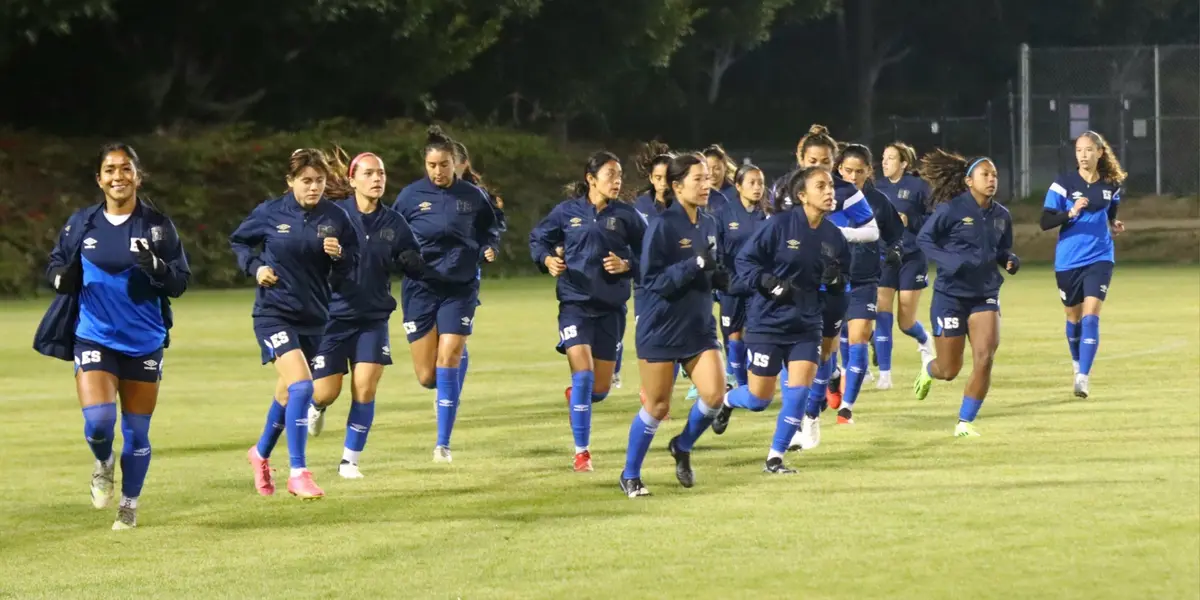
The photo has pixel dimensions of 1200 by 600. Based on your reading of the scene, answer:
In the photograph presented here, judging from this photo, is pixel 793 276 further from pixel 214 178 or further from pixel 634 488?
pixel 214 178

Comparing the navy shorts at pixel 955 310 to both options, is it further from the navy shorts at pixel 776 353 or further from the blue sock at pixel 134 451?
the blue sock at pixel 134 451

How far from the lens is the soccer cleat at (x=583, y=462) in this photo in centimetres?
1260

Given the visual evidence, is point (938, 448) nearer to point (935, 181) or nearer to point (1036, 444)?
point (1036, 444)

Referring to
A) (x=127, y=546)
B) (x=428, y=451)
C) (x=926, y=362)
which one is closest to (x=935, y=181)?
(x=926, y=362)

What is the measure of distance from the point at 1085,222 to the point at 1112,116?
27.4m

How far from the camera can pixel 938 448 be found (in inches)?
530

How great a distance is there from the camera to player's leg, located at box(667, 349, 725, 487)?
37.3ft

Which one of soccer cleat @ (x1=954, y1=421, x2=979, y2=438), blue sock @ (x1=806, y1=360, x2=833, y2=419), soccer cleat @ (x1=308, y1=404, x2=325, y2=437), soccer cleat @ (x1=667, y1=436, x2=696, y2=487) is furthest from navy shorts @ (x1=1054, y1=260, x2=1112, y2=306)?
soccer cleat @ (x1=308, y1=404, x2=325, y2=437)

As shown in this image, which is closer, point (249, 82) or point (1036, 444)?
point (1036, 444)

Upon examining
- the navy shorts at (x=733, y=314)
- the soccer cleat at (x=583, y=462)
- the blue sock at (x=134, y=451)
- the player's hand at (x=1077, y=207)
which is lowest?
the soccer cleat at (x=583, y=462)

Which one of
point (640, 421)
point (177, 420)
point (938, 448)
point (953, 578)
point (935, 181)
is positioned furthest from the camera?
point (177, 420)

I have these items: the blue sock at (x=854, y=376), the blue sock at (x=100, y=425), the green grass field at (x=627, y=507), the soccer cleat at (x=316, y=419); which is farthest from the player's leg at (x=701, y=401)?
the blue sock at (x=854, y=376)

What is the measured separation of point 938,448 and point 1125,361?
21.8 ft

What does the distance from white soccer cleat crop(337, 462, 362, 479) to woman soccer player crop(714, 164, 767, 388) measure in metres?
3.36
